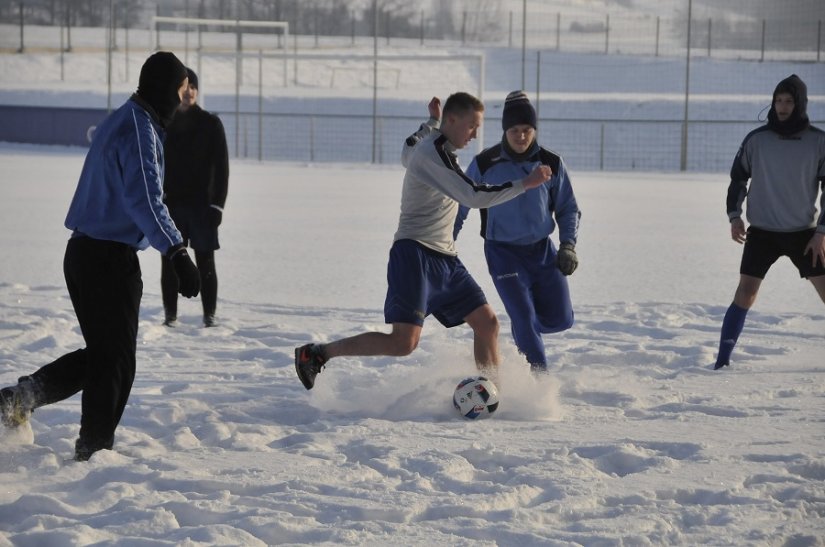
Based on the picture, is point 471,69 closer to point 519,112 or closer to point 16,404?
point 519,112

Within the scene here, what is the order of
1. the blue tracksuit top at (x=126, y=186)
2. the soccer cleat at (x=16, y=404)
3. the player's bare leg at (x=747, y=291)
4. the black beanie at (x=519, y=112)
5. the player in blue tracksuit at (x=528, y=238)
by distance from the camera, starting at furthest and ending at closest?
1. the player's bare leg at (x=747, y=291)
2. the player in blue tracksuit at (x=528, y=238)
3. the black beanie at (x=519, y=112)
4. the soccer cleat at (x=16, y=404)
5. the blue tracksuit top at (x=126, y=186)

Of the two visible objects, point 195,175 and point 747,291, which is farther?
point 195,175

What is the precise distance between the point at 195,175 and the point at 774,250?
11.5 ft

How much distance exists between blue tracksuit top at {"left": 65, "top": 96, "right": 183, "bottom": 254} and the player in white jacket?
4.08ft

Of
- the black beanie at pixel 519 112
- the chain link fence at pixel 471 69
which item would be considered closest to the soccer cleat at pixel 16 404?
the black beanie at pixel 519 112

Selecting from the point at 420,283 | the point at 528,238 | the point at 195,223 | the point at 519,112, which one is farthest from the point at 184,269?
the point at 195,223

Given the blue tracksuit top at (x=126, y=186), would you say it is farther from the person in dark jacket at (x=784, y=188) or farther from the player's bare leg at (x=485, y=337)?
the person in dark jacket at (x=784, y=188)

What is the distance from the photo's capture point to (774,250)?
6.48m

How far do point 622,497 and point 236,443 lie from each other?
1.57 meters

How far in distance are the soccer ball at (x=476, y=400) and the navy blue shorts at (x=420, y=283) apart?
357 millimetres

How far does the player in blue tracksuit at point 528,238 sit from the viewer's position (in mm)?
6012

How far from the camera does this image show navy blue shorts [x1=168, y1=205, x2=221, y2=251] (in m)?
7.79

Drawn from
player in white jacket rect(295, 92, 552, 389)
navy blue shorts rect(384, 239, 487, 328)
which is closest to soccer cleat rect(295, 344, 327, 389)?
player in white jacket rect(295, 92, 552, 389)

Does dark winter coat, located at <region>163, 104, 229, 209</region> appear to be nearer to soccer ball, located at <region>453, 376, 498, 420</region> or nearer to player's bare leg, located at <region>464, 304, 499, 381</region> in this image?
player's bare leg, located at <region>464, 304, 499, 381</region>
